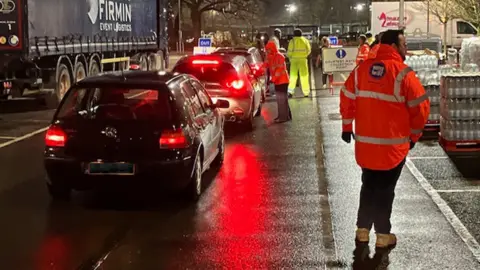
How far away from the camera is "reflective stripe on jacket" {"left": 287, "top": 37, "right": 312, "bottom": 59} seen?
64.1 feet

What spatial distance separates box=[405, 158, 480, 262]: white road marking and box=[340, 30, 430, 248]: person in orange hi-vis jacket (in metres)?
0.74

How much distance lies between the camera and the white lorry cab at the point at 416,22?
38688 millimetres

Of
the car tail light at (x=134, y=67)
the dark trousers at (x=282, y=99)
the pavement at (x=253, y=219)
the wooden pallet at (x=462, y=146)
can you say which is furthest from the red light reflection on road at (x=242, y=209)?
the car tail light at (x=134, y=67)

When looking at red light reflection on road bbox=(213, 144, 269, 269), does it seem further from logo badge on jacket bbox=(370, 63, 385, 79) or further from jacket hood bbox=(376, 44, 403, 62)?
jacket hood bbox=(376, 44, 403, 62)

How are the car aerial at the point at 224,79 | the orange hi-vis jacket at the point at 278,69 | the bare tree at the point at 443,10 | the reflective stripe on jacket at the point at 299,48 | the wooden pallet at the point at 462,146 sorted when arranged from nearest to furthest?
the wooden pallet at the point at 462,146 < the car aerial at the point at 224,79 < the orange hi-vis jacket at the point at 278,69 < the reflective stripe on jacket at the point at 299,48 < the bare tree at the point at 443,10

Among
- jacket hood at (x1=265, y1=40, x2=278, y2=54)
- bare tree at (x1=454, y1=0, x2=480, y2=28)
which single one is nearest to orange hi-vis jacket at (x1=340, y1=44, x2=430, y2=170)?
jacket hood at (x1=265, y1=40, x2=278, y2=54)

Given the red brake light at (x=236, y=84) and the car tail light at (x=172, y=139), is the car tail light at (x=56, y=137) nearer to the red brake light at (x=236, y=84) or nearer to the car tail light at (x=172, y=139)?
the car tail light at (x=172, y=139)

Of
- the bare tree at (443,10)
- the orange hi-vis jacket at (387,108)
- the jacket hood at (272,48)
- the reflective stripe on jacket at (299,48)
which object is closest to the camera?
the orange hi-vis jacket at (387,108)

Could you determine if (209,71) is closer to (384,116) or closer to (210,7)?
(384,116)

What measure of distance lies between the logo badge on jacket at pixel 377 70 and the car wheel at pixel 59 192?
3678mm

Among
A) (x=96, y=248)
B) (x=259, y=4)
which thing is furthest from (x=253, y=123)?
(x=259, y=4)

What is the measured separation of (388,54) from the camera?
6469 millimetres

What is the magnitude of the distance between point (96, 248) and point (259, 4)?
59821 mm

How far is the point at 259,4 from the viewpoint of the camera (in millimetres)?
65375
